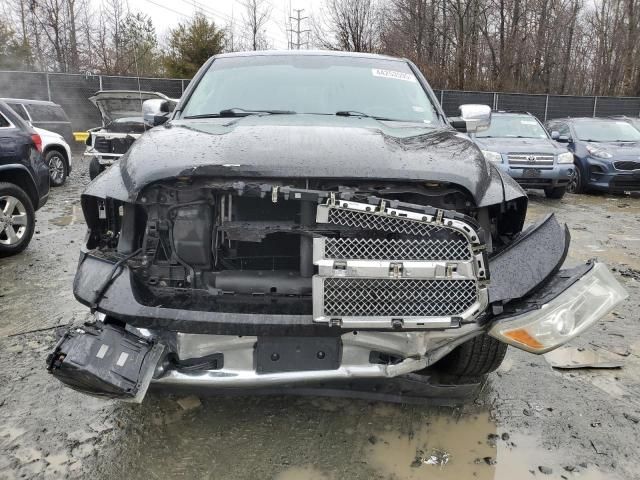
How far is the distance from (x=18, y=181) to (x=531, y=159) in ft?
25.9

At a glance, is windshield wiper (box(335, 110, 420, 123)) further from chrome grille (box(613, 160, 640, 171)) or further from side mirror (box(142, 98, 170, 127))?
chrome grille (box(613, 160, 640, 171))

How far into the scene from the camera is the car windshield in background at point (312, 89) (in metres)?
3.34

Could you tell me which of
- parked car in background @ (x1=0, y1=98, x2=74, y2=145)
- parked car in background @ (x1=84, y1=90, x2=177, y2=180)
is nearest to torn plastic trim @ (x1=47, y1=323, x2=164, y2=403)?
parked car in background @ (x1=84, y1=90, x2=177, y2=180)

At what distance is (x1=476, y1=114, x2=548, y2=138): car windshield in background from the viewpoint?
10297 millimetres

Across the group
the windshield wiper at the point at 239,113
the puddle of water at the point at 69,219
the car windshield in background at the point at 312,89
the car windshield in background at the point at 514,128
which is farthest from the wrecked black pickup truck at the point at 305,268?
the car windshield in background at the point at 514,128

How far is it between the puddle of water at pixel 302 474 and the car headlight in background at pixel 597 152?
970 cm

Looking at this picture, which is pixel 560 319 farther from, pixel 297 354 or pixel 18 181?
pixel 18 181

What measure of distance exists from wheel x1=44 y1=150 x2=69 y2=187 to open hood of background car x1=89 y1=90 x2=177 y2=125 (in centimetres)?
125

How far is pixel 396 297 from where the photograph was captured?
2014mm

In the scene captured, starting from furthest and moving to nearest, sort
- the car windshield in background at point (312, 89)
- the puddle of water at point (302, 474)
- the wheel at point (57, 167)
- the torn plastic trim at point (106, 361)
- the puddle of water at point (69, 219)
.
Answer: the wheel at point (57, 167) < the puddle of water at point (69, 219) < the car windshield in background at point (312, 89) < the puddle of water at point (302, 474) < the torn plastic trim at point (106, 361)

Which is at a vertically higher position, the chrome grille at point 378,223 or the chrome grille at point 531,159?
the chrome grille at point 378,223

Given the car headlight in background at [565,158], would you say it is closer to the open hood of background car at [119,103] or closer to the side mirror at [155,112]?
the open hood of background car at [119,103]

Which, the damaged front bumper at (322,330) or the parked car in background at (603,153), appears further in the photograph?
the parked car in background at (603,153)

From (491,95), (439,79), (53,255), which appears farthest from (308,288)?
(439,79)
